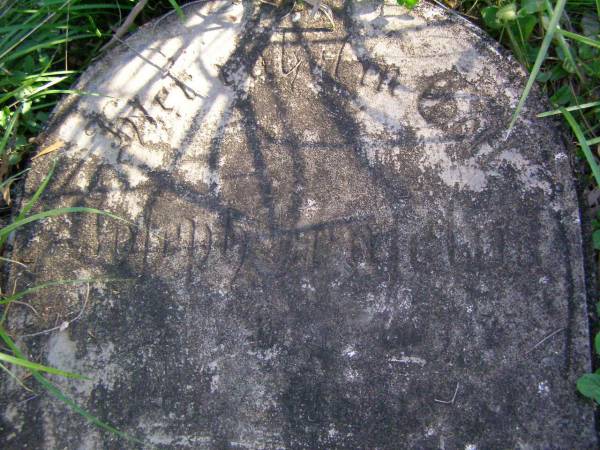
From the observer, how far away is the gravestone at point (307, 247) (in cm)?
150

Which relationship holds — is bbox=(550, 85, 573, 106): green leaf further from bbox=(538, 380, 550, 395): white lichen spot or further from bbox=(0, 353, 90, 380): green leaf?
bbox=(0, 353, 90, 380): green leaf

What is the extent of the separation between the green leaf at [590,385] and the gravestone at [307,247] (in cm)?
3

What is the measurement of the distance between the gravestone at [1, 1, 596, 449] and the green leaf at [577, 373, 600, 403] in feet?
0.11

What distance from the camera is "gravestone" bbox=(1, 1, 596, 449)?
1496 millimetres

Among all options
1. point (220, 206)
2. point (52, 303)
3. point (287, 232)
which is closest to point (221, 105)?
point (220, 206)

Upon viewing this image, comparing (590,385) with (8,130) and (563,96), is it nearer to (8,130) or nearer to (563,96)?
(563,96)

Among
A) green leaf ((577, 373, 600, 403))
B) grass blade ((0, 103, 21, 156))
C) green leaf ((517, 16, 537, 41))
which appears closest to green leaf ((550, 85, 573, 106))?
green leaf ((517, 16, 537, 41))

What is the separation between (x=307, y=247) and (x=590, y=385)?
93 cm

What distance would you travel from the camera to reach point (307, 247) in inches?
63.3

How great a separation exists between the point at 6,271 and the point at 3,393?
0.39 metres

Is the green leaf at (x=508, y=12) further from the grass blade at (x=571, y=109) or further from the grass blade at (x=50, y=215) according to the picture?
the grass blade at (x=50, y=215)

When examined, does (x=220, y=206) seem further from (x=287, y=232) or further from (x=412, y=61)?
(x=412, y=61)

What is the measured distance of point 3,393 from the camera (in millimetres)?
1539

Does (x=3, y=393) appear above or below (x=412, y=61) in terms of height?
below
